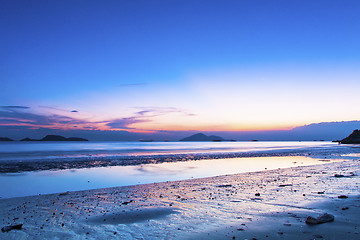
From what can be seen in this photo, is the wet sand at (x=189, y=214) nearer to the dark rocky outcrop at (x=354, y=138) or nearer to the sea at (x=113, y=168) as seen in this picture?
the sea at (x=113, y=168)

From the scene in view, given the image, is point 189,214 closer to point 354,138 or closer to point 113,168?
point 113,168

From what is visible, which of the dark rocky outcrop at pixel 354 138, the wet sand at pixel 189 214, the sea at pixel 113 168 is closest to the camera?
the wet sand at pixel 189 214

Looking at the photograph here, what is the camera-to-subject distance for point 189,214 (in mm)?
9039

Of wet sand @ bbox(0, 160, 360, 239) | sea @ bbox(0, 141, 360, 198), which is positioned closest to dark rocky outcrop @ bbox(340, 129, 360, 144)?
sea @ bbox(0, 141, 360, 198)

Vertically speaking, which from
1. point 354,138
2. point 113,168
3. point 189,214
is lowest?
point 113,168

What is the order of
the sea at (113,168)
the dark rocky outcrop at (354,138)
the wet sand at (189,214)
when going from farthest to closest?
the dark rocky outcrop at (354,138)
the sea at (113,168)
the wet sand at (189,214)

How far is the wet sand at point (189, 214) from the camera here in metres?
7.02

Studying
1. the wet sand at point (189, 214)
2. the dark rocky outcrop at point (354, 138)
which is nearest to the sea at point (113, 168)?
the wet sand at point (189, 214)

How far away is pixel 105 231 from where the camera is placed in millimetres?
7441

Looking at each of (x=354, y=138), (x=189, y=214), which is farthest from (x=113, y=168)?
(x=354, y=138)

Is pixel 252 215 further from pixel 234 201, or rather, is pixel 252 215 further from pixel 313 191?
pixel 313 191

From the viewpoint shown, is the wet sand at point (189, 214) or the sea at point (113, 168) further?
the sea at point (113, 168)

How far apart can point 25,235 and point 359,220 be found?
33.5 feet

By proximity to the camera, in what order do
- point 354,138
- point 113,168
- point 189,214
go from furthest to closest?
1. point 354,138
2. point 113,168
3. point 189,214
